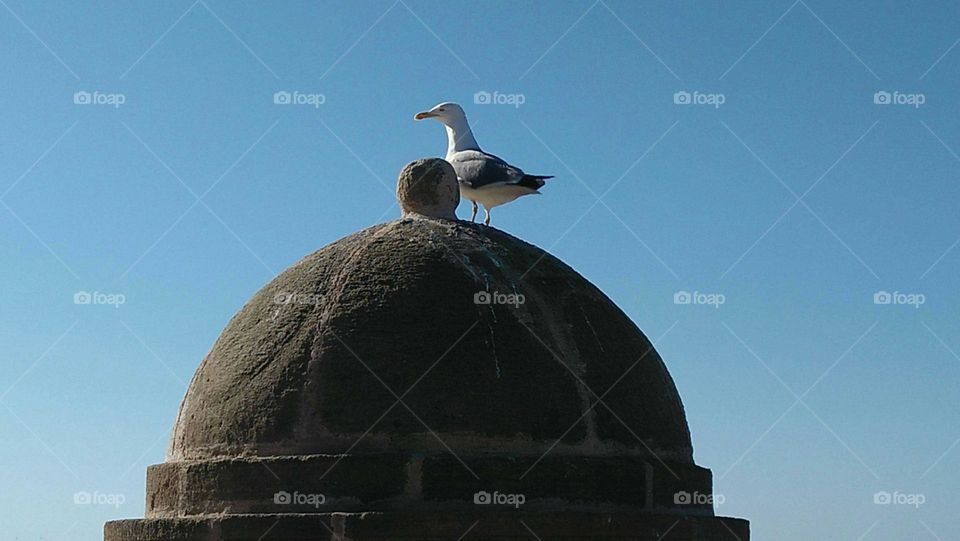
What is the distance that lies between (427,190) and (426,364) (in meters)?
1.40

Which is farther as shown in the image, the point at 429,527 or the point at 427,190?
the point at 427,190

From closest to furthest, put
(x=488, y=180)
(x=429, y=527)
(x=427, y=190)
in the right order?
(x=429, y=527) → (x=427, y=190) → (x=488, y=180)

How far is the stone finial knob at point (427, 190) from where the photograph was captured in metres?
7.66

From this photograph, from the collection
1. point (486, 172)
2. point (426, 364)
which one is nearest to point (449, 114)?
point (486, 172)

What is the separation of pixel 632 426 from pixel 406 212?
71.2 inches

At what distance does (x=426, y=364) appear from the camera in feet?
21.6

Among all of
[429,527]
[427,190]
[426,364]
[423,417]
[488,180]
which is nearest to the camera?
[429,527]

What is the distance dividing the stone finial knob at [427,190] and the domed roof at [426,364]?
→ 24 centimetres

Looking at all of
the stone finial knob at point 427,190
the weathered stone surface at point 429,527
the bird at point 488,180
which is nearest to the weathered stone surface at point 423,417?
the weathered stone surface at point 429,527

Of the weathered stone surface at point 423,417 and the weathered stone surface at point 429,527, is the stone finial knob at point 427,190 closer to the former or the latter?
the weathered stone surface at point 423,417

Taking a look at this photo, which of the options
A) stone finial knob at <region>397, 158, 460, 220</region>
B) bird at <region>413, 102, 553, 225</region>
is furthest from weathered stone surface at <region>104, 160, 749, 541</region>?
bird at <region>413, 102, 553, 225</region>

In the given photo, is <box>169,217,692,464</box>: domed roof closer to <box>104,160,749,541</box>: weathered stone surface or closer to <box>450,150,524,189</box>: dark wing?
<box>104,160,749,541</box>: weathered stone surface

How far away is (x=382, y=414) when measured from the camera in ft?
21.3

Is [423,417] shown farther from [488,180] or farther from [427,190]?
[488,180]
